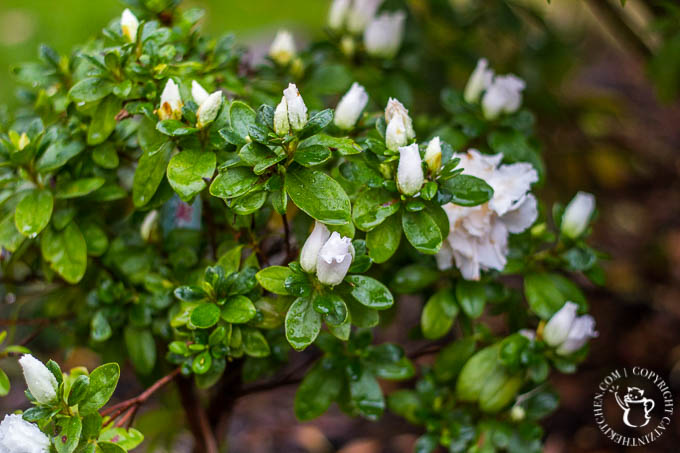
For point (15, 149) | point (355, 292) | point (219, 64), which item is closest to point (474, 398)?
point (355, 292)

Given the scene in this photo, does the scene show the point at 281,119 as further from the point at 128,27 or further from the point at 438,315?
the point at 438,315

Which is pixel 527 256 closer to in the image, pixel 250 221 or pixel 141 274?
pixel 250 221

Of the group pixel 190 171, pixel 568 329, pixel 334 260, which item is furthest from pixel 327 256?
pixel 568 329

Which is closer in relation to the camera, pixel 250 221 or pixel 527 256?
pixel 250 221

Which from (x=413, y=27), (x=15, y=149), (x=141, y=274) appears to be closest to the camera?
(x=15, y=149)

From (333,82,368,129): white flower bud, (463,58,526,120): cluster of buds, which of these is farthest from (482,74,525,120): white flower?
(333,82,368,129): white flower bud

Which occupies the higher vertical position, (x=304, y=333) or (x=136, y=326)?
(x=304, y=333)
